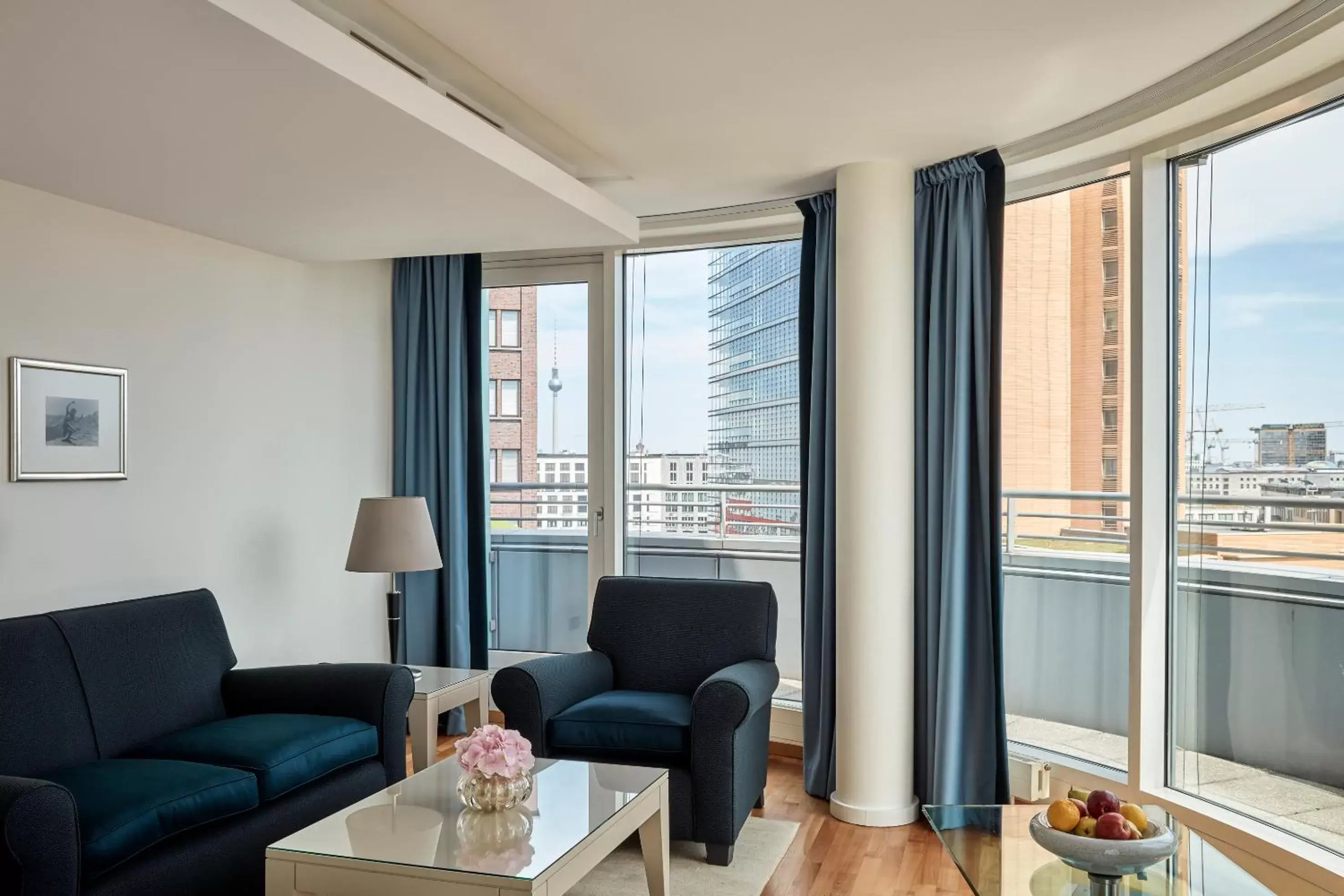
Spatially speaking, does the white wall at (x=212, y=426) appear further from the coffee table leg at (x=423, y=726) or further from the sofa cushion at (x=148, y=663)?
A: the coffee table leg at (x=423, y=726)

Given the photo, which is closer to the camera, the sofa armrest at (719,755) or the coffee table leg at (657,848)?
the coffee table leg at (657,848)

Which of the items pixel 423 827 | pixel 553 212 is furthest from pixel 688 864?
pixel 553 212

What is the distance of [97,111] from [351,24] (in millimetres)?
694

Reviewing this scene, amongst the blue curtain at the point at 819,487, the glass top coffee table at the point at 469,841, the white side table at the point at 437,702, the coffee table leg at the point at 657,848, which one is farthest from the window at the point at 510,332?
the coffee table leg at the point at 657,848

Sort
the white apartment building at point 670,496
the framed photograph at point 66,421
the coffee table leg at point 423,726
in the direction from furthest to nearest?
the white apartment building at point 670,496 < the coffee table leg at point 423,726 < the framed photograph at point 66,421

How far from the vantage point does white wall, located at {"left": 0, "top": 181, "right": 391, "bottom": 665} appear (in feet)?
11.7

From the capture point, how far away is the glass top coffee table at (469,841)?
2.47 meters

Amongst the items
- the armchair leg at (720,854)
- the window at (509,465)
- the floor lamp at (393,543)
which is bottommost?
the armchair leg at (720,854)

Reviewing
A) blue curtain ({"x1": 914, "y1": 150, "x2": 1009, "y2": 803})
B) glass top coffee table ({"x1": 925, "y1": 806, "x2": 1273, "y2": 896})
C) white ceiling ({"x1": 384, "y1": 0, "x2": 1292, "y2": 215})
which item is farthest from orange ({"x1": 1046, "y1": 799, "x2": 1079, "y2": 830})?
white ceiling ({"x1": 384, "y1": 0, "x2": 1292, "y2": 215})

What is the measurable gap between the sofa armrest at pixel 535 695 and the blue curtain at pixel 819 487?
1.13 meters

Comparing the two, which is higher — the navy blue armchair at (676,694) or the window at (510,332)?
the window at (510,332)

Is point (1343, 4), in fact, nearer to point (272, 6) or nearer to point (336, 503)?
point (272, 6)

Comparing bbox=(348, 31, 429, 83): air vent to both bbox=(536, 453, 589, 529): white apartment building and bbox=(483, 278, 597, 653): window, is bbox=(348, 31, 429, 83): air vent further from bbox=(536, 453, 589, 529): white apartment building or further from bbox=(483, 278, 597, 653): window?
bbox=(536, 453, 589, 529): white apartment building

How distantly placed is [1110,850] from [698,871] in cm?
169
